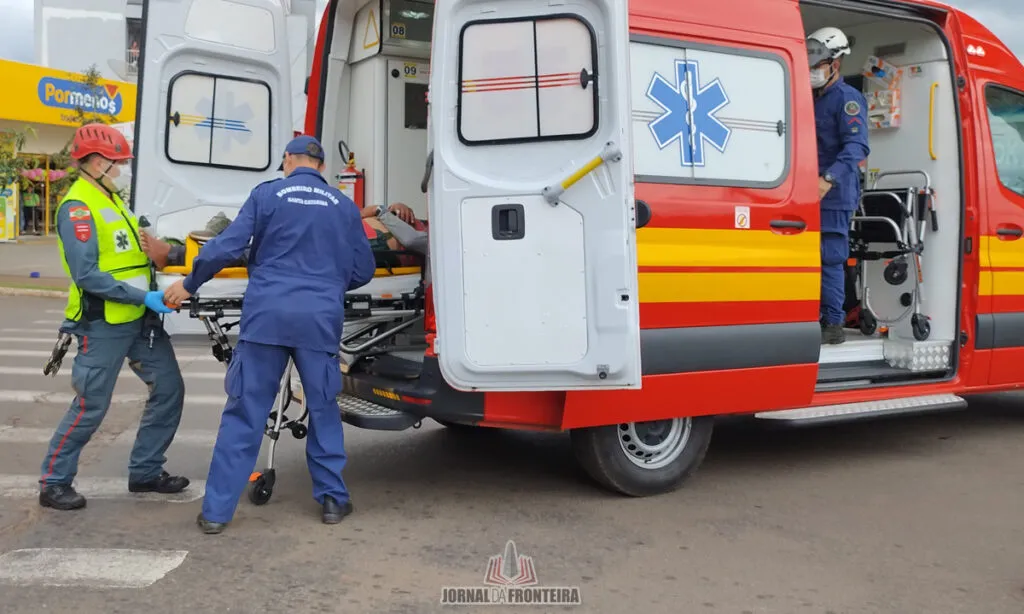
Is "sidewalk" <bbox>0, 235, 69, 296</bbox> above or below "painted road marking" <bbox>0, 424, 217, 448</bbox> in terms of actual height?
above

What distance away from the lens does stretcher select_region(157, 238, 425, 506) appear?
4859 millimetres

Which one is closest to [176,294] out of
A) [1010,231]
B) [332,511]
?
[332,511]

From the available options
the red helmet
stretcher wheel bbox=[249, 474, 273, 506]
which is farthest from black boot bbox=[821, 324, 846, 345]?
the red helmet

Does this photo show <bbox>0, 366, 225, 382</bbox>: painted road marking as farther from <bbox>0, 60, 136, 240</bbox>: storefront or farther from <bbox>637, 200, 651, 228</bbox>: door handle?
<bbox>0, 60, 136, 240</bbox>: storefront

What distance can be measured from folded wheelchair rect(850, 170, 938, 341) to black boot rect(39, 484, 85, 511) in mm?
4904

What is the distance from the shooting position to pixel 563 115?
440 centimetres

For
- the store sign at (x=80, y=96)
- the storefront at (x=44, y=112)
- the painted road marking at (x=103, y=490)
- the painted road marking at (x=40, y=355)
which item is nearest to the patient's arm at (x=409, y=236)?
the painted road marking at (x=103, y=490)

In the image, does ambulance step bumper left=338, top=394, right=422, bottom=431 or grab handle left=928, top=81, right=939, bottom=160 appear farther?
grab handle left=928, top=81, right=939, bottom=160

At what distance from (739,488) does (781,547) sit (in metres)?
0.97

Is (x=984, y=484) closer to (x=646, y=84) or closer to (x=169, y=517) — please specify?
(x=646, y=84)

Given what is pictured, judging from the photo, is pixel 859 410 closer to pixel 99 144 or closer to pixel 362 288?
pixel 362 288

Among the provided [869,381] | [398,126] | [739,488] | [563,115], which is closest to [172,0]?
[398,126]

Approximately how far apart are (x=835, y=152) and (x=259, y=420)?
13.0 ft

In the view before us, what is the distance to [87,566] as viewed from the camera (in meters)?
4.00
